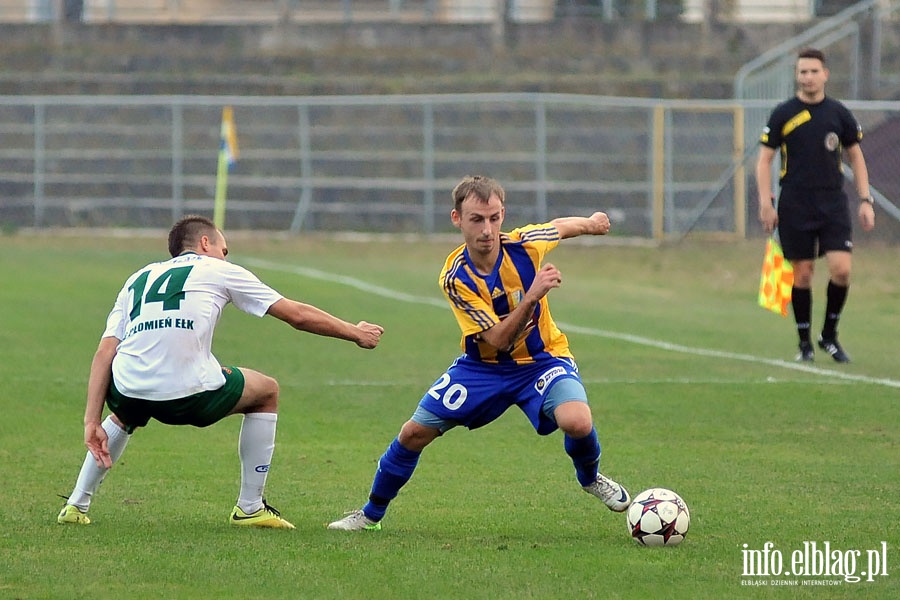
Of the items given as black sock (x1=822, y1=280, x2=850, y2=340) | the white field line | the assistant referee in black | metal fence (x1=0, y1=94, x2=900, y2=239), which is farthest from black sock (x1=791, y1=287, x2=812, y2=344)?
metal fence (x1=0, y1=94, x2=900, y2=239)

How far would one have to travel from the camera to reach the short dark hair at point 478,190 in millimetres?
6059

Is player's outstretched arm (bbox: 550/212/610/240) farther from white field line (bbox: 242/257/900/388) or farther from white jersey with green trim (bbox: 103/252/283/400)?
white field line (bbox: 242/257/900/388)

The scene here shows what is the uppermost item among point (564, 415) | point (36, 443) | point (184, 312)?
point (184, 312)

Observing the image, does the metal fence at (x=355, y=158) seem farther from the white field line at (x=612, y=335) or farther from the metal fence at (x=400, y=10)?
the white field line at (x=612, y=335)

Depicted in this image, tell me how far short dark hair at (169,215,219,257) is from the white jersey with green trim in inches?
4.2

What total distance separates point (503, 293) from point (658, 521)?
1.16 m

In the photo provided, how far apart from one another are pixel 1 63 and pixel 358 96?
737 cm

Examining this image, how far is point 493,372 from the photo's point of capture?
249 inches

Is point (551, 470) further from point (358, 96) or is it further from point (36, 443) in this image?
point (358, 96)

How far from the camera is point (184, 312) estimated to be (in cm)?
607

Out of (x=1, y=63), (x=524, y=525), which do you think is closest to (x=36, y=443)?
(x=524, y=525)

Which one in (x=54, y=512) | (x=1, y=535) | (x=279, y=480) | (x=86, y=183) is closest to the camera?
(x=1, y=535)

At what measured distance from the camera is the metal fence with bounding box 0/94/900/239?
2423 centimetres

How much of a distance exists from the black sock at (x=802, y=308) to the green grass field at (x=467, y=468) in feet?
0.91
